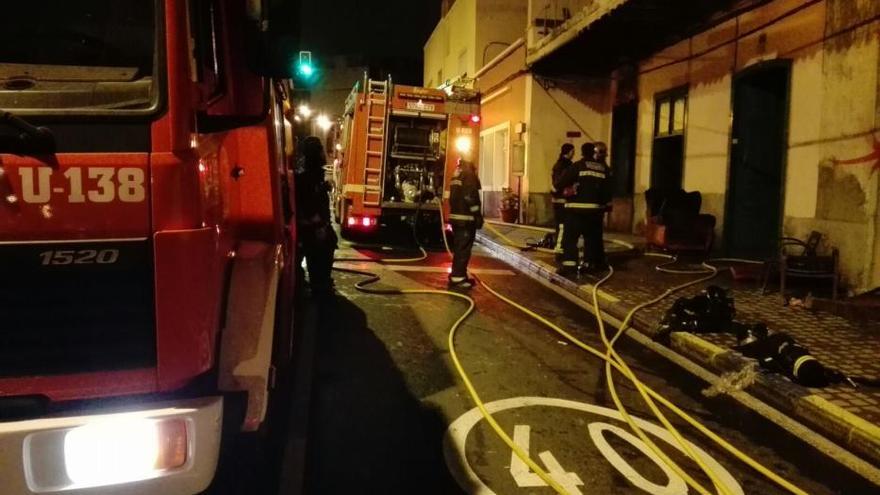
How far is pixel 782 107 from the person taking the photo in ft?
35.7

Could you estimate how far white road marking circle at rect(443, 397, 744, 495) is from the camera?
12.1ft

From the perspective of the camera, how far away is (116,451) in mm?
2332

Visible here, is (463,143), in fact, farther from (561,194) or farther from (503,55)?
(503,55)

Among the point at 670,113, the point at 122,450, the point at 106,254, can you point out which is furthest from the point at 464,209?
the point at 122,450

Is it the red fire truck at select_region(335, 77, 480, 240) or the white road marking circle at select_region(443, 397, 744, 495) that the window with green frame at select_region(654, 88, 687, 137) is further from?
the white road marking circle at select_region(443, 397, 744, 495)

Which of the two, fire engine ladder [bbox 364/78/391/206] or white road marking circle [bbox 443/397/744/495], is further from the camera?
fire engine ladder [bbox 364/78/391/206]

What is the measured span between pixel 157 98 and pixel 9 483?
4.41ft

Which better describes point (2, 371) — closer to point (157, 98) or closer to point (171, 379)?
point (171, 379)

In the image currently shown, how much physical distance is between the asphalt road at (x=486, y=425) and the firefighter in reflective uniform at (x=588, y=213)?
2.82 metres

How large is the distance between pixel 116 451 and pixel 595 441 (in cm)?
282

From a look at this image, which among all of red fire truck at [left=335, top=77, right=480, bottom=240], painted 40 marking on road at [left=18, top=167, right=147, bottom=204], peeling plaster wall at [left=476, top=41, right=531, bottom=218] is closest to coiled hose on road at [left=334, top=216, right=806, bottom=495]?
painted 40 marking on road at [left=18, top=167, right=147, bottom=204]

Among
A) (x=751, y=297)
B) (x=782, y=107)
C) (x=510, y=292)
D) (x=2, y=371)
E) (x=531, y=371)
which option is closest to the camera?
(x=2, y=371)

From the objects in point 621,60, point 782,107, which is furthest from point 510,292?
point 621,60

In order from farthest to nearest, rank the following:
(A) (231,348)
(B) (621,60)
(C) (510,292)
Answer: (B) (621,60), (C) (510,292), (A) (231,348)
